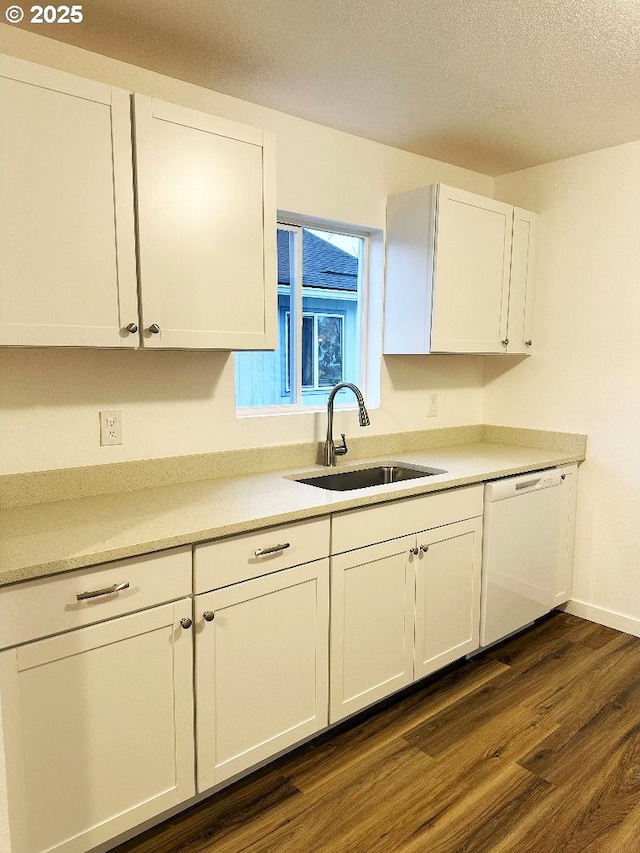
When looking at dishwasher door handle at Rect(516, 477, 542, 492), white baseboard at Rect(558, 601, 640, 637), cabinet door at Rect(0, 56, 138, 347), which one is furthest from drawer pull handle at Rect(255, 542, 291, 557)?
white baseboard at Rect(558, 601, 640, 637)

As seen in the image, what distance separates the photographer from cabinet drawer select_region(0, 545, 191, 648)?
137cm

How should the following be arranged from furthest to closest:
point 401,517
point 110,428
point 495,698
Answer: point 495,698
point 401,517
point 110,428

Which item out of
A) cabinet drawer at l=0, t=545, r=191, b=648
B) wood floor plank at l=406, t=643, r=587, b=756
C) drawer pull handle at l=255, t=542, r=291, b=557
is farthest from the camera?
wood floor plank at l=406, t=643, r=587, b=756

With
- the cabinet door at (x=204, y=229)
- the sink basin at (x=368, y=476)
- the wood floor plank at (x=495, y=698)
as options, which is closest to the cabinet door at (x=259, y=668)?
the wood floor plank at (x=495, y=698)

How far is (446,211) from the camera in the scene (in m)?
2.69

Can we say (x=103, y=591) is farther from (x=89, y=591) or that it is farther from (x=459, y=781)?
(x=459, y=781)

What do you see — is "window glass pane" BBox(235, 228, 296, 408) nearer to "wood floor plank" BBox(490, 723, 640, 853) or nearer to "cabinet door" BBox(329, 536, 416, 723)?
"cabinet door" BBox(329, 536, 416, 723)

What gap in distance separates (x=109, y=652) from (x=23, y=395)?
88cm

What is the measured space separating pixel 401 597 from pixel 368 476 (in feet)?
2.13

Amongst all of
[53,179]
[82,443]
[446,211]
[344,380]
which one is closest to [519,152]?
[446,211]

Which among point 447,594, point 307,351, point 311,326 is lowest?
point 447,594

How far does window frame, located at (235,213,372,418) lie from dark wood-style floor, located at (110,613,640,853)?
52.5 inches

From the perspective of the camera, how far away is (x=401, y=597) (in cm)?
229

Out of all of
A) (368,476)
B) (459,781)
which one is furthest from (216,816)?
(368,476)
